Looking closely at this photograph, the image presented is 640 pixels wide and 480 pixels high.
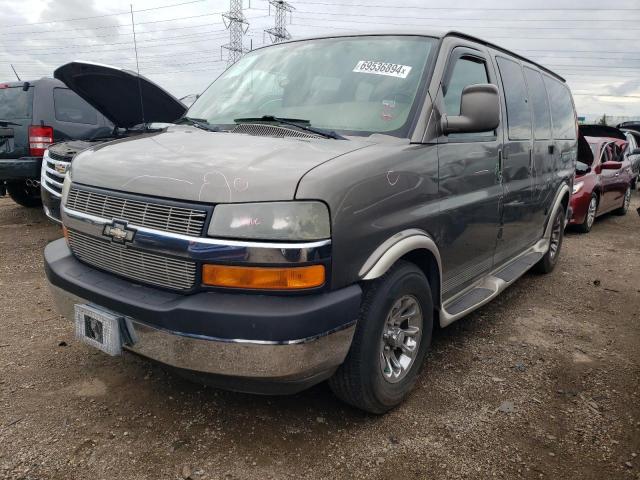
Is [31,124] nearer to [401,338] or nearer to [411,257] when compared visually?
[411,257]

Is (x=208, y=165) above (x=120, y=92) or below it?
below

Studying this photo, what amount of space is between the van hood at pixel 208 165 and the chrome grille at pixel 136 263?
277mm

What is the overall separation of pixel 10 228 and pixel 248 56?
17.9 feet

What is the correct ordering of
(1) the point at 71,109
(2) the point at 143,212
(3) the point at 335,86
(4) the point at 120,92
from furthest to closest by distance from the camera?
(1) the point at 71,109 < (4) the point at 120,92 < (3) the point at 335,86 < (2) the point at 143,212

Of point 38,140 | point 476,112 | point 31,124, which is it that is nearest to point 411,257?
point 476,112

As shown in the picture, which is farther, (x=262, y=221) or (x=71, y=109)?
(x=71, y=109)

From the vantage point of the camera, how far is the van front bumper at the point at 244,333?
207 cm

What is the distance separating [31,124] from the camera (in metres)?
7.05

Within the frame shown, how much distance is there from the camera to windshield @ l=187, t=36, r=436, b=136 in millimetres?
2904

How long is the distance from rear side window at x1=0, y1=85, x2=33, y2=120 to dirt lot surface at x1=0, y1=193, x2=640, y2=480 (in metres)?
4.22

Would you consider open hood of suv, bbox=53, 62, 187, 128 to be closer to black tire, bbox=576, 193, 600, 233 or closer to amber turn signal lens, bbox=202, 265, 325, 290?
amber turn signal lens, bbox=202, 265, 325, 290

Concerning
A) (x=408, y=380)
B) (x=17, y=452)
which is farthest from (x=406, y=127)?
(x=17, y=452)

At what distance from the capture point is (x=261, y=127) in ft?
9.62

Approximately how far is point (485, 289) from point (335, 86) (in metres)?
1.85
